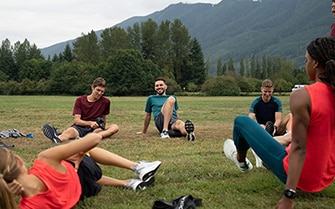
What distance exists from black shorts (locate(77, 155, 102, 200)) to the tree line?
61.4m

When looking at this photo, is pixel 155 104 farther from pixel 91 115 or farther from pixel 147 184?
pixel 147 184

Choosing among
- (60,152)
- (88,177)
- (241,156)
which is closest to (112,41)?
(241,156)

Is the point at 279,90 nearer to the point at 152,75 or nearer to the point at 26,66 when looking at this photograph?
the point at 152,75

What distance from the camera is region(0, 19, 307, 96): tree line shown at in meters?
68.9

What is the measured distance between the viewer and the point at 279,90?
66.7 metres

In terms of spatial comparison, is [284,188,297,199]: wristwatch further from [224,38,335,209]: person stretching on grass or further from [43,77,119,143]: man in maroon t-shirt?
[43,77,119,143]: man in maroon t-shirt

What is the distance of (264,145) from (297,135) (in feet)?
1.76

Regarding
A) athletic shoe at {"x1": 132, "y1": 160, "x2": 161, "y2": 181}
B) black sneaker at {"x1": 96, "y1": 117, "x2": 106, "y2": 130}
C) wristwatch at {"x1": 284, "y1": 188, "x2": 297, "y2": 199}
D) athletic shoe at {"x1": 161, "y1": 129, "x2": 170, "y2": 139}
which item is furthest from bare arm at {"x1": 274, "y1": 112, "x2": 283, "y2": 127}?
wristwatch at {"x1": 284, "y1": 188, "x2": 297, "y2": 199}

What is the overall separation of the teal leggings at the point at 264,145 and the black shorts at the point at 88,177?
4.81 ft

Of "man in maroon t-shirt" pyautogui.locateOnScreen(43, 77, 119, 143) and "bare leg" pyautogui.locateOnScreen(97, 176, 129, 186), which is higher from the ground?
"man in maroon t-shirt" pyautogui.locateOnScreen(43, 77, 119, 143)

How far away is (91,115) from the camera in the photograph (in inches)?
325

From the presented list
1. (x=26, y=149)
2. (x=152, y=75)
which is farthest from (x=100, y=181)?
(x=152, y=75)

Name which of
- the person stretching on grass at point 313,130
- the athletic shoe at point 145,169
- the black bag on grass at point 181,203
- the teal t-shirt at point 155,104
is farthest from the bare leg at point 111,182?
the teal t-shirt at point 155,104

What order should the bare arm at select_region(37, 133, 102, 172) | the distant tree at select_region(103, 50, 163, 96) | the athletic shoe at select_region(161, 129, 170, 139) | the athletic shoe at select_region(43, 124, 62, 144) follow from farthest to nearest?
the distant tree at select_region(103, 50, 163, 96) → the athletic shoe at select_region(161, 129, 170, 139) → the athletic shoe at select_region(43, 124, 62, 144) → the bare arm at select_region(37, 133, 102, 172)
